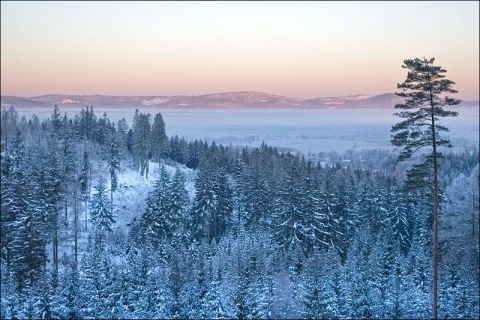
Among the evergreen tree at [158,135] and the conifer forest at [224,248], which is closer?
the conifer forest at [224,248]

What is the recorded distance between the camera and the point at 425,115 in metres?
18.0

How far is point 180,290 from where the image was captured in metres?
29.1

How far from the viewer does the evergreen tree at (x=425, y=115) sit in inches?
692

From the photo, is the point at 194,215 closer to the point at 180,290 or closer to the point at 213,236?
the point at 213,236

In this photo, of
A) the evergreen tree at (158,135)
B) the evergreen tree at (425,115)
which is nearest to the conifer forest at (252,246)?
the evergreen tree at (425,115)

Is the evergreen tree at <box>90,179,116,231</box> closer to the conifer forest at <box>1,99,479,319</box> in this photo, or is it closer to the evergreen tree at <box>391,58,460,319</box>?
the conifer forest at <box>1,99,479,319</box>

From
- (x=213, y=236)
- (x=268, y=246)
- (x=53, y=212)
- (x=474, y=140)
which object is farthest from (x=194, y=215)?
(x=474, y=140)

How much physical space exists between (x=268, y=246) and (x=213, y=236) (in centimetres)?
990

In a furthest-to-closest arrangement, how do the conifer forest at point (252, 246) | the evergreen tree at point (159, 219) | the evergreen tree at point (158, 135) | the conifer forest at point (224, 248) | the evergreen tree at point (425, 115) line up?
1. the evergreen tree at point (158, 135)
2. the evergreen tree at point (159, 219)
3. the conifer forest at point (224, 248)
4. the conifer forest at point (252, 246)
5. the evergreen tree at point (425, 115)

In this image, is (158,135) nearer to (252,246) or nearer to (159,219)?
(159,219)

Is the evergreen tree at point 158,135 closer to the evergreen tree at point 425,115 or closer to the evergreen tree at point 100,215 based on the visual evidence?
the evergreen tree at point 100,215

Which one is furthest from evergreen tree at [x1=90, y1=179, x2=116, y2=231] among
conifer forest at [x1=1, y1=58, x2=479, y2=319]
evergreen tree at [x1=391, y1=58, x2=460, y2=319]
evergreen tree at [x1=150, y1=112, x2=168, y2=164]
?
evergreen tree at [x1=391, y1=58, x2=460, y2=319]

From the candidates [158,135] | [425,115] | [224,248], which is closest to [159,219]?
[224,248]

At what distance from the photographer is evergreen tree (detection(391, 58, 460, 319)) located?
17.6 metres
